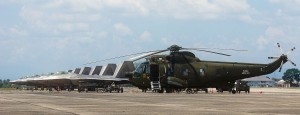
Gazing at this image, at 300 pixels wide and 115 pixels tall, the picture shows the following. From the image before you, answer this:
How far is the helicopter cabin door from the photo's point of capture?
2382 inches

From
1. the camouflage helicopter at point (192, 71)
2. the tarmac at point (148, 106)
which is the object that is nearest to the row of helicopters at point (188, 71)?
the camouflage helicopter at point (192, 71)

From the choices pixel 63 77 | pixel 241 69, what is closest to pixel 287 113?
pixel 241 69

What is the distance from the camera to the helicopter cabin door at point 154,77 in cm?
6050

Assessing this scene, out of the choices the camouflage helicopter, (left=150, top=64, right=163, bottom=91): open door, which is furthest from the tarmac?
(left=150, top=64, right=163, bottom=91): open door

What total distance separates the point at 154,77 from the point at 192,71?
468 cm

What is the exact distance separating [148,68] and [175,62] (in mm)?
3487

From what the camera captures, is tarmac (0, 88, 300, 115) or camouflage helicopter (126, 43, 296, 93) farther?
camouflage helicopter (126, 43, 296, 93)

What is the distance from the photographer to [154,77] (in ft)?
200

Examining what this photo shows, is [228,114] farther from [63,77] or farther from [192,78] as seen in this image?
[63,77]

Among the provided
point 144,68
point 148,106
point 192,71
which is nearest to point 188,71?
point 192,71

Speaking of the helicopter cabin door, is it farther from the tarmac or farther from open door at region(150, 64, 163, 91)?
the tarmac

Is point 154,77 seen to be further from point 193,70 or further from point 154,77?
point 193,70

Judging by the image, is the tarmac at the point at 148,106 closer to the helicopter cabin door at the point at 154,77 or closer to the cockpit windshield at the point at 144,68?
the helicopter cabin door at the point at 154,77

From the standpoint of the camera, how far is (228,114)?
703 inches
